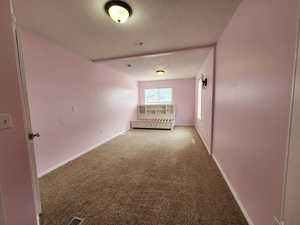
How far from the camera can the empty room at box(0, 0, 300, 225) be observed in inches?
35.0

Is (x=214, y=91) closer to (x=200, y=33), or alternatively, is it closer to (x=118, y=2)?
(x=200, y=33)

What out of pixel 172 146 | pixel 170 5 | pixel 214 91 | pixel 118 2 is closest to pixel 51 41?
pixel 118 2

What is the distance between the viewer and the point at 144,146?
11.3 ft

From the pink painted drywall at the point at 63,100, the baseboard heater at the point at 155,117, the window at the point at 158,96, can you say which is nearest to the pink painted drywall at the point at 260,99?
the pink painted drywall at the point at 63,100

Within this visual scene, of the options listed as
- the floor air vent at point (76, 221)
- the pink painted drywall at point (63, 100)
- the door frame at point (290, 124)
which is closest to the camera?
the door frame at point (290, 124)

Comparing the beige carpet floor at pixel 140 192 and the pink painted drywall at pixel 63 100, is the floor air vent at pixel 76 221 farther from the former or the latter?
the pink painted drywall at pixel 63 100

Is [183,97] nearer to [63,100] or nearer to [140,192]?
[63,100]

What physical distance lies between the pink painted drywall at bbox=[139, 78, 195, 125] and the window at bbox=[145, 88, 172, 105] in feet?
0.76

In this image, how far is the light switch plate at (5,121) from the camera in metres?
0.87

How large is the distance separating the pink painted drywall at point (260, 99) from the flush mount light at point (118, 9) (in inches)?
→ 54.0

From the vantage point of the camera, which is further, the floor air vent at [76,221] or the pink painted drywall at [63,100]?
the pink painted drywall at [63,100]

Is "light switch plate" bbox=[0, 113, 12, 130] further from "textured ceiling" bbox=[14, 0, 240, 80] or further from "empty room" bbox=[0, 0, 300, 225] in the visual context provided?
"textured ceiling" bbox=[14, 0, 240, 80]

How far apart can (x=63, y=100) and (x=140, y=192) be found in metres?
2.28

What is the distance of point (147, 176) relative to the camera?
2023 millimetres
